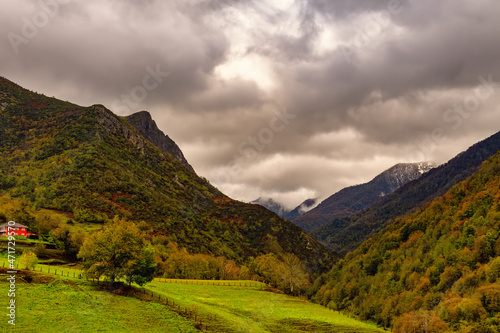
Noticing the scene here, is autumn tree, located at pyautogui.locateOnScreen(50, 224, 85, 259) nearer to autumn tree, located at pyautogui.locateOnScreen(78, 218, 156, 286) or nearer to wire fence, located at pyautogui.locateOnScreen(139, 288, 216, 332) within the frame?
autumn tree, located at pyautogui.locateOnScreen(78, 218, 156, 286)

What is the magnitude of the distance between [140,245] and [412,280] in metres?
135

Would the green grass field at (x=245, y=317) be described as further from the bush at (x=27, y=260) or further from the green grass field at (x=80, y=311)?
the bush at (x=27, y=260)

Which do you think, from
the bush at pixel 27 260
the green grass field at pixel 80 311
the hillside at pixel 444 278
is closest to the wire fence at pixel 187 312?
the green grass field at pixel 80 311

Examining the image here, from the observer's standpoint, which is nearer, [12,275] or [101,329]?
[101,329]

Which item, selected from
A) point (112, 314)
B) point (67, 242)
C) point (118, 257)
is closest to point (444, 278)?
point (118, 257)

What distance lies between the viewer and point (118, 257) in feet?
205

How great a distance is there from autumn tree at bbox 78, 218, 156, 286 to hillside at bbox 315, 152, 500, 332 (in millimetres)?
80177

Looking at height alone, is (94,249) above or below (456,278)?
above

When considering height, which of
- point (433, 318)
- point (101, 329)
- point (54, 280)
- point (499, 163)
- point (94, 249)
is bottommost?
point (433, 318)

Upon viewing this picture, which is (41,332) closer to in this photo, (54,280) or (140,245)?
(54,280)

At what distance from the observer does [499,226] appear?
134 m

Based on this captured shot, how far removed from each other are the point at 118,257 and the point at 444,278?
127144mm

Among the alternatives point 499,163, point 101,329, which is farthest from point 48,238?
point 499,163

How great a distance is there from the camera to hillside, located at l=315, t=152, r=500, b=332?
95.9 metres
